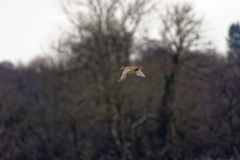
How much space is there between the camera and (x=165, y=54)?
35.3 m

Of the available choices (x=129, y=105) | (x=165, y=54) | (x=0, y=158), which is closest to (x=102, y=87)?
(x=129, y=105)

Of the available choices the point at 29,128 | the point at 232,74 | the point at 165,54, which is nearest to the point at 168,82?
the point at 165,54

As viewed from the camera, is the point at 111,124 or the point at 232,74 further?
the point at 232,74

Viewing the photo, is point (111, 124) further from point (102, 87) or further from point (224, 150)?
point (224, 150)

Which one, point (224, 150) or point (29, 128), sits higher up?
point (29, 128)

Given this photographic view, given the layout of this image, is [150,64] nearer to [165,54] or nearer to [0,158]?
[165,54]

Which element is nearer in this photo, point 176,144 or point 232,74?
point 176,144

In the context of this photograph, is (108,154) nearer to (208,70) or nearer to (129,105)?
(129,105)

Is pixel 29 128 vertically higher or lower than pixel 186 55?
lower

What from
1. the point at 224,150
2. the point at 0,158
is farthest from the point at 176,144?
the point at 0,158

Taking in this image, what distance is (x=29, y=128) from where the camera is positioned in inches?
1380

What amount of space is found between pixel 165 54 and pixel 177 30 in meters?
1.58

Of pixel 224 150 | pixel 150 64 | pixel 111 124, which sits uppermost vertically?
pixel 150 64

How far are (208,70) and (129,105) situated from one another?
16.2 feet
